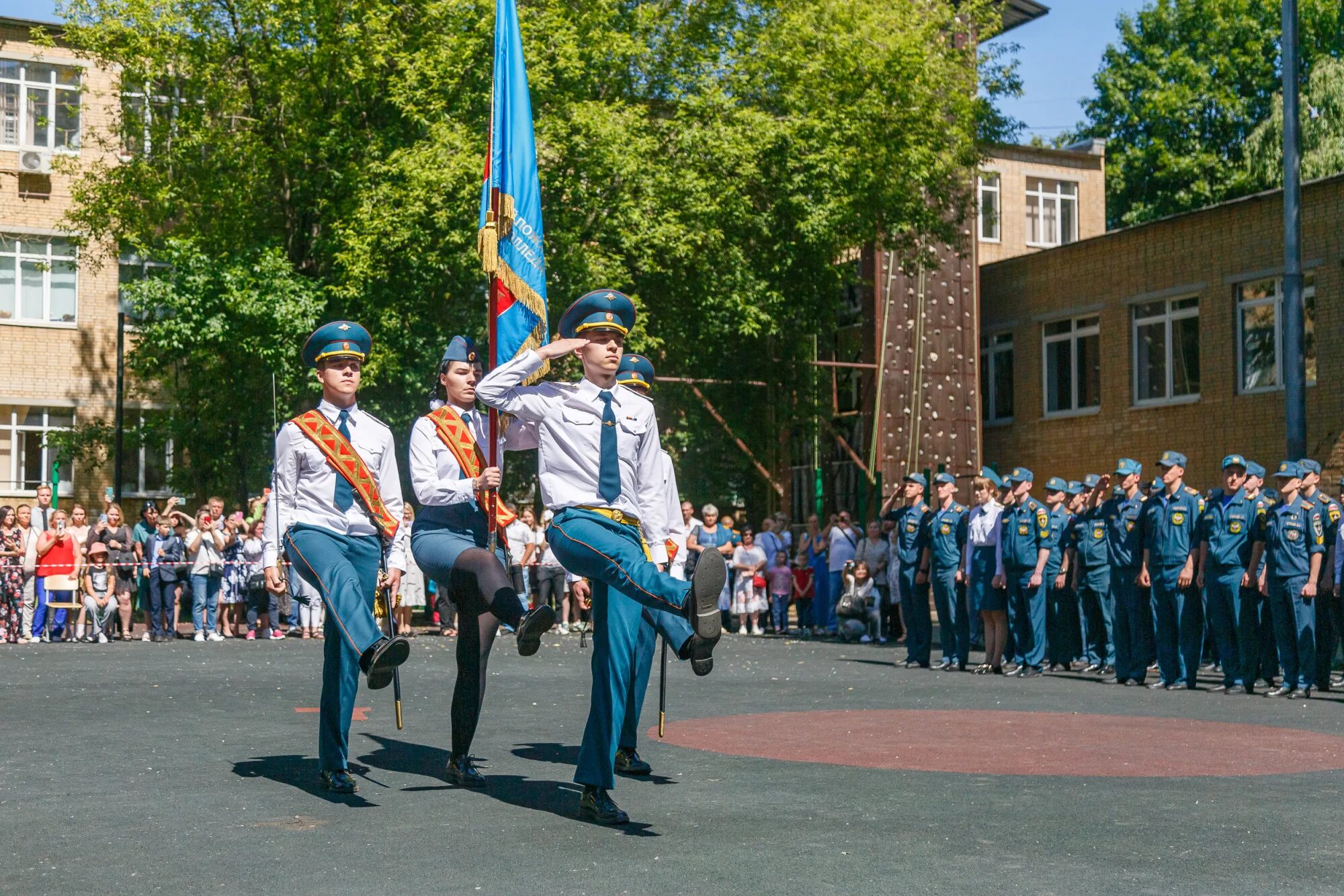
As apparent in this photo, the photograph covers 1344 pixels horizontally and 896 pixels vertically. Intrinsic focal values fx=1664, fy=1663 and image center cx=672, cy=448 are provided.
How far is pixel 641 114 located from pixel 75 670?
533 inches

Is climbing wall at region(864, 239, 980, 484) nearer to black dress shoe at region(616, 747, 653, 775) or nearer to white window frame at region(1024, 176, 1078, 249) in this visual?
white window frame at region(1024, 176, 1078, 249)

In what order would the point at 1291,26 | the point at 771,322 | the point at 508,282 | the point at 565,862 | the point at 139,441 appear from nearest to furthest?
the point at 565,862
the point at 508,282
the point at 1291,26
the point at 771,322
the point at 139,441

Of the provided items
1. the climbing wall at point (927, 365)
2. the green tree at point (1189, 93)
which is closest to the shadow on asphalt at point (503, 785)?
the climbing wall at point (927, 365)

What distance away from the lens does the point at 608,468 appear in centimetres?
718

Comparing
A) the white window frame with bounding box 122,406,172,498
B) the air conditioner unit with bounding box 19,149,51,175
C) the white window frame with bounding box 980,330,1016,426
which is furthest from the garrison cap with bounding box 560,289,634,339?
the air conditioner unit with bounding box 19,149,51,175

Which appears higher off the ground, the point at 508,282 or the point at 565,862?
the point at 508,282

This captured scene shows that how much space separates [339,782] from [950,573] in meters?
10.3

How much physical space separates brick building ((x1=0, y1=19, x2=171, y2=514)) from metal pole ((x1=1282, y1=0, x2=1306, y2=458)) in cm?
2725

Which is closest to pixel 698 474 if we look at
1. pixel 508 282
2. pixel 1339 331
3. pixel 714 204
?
pixel 714 204

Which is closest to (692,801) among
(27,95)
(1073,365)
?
(1073,365)

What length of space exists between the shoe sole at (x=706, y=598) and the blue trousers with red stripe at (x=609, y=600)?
141 mm

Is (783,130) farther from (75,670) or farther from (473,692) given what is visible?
(473,692)

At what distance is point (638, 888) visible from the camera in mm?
5672

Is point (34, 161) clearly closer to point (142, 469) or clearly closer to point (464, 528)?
point (142, 469)
